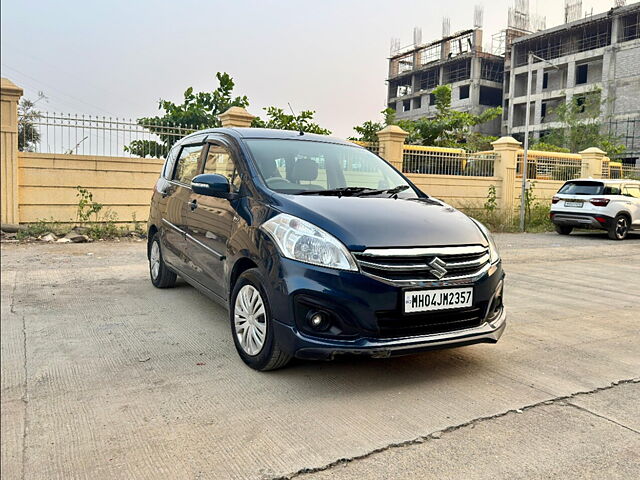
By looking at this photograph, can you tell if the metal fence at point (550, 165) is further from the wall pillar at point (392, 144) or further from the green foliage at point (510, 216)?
the wall pillar at point (392, 144)

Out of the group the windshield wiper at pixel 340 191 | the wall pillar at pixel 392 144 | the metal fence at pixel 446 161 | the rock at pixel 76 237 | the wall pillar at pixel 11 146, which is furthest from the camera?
the metal fence at pixel 446 161

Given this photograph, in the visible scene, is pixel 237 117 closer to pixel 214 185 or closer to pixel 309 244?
pixel 214 185

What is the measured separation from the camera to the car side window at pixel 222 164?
3.97 meters

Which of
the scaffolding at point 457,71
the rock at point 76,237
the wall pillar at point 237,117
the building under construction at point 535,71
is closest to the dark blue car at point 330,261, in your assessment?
the rock at point 76,237

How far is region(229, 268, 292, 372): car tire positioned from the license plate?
78 centimetres

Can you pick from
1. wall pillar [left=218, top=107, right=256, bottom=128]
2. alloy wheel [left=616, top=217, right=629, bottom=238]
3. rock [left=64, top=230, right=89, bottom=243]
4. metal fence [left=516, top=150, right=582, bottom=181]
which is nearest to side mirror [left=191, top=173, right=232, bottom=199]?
rock [left=64, top=230, right=89, bottom=243]

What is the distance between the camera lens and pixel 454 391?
3246 millimetres

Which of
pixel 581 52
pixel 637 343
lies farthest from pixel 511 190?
pixel 581 52

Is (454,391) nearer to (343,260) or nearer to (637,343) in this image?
(343,260)

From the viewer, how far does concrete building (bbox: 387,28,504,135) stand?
5416cm

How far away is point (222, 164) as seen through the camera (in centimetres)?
428

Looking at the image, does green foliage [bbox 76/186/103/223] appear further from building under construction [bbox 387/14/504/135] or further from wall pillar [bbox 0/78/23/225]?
building under construction [bbox 387/14/504/135]

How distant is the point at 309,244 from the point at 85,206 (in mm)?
8461

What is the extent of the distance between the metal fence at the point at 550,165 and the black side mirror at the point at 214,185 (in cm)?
1446
